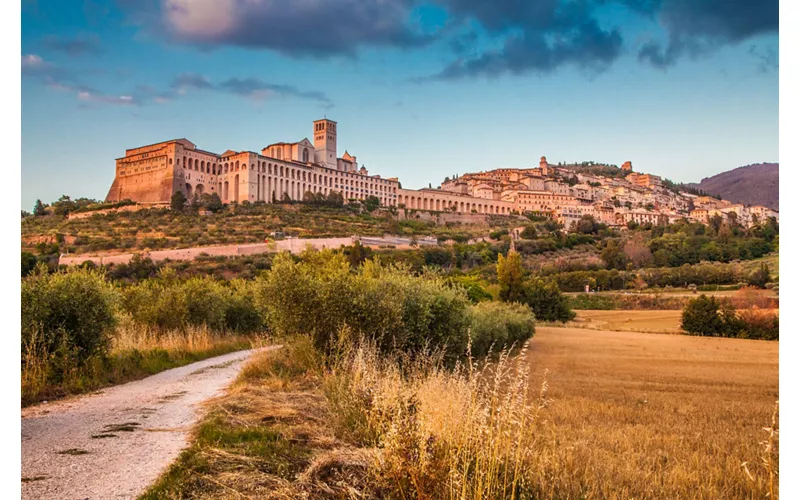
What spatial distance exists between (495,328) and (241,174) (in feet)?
170

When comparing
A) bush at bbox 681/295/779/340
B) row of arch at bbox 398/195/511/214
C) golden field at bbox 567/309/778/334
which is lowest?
golden field at bbox 567/309/778/334

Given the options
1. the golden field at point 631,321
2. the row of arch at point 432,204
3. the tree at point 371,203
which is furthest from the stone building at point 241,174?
the golden field at point 631,321

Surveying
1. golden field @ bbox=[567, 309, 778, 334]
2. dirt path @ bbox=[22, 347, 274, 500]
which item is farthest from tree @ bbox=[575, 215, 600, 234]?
dirt path @ bbox=[22, 347, 274, 500]

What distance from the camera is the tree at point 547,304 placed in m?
24.8

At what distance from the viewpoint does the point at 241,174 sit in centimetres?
5881

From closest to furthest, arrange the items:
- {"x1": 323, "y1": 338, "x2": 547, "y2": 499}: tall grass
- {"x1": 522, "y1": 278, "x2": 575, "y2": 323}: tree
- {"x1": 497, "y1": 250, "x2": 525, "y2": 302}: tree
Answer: {"x1": 323, "y1": 338, "x2": 547, "y2": 499}: tall grass, {"x1": 497, "y1": 250, "x2": 525, "y2": 302}: tree, {"x1": 522, "y1": 278, "x2": 575, "y2": 323}: tree

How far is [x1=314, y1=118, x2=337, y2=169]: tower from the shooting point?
244ft

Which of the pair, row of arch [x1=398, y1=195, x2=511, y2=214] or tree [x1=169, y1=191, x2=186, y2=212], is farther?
row of arch [x1=398, y1=195, x2=511, y2=214]

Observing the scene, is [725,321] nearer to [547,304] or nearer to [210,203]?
[547,304]

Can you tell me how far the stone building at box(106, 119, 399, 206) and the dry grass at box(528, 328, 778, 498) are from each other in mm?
50411

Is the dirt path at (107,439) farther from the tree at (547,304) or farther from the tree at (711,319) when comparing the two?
the tree at (547,304)

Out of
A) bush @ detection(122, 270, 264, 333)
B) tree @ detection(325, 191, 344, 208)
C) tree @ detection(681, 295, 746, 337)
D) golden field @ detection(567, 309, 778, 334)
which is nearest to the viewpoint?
bush @ detection(122, 270, 264, 333)

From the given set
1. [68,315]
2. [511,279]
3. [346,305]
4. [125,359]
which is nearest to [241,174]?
[511,279]

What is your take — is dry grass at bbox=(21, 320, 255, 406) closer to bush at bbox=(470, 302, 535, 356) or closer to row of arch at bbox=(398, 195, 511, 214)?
bush at bbox=(470, 302, 535, 356)
